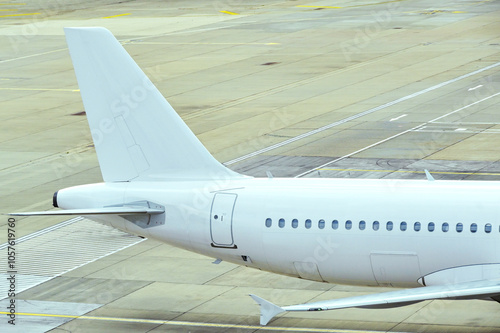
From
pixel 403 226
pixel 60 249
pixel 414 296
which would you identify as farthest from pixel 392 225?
pixel 60 249

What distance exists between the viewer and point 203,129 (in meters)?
59.5

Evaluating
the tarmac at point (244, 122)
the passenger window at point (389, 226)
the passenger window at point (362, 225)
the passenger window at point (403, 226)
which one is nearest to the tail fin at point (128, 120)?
the tarmac at point (244, 122)

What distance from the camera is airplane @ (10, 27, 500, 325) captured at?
2719cm

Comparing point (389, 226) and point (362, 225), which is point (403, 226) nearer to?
point (389, 226)

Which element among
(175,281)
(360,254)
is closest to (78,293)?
(175,281)

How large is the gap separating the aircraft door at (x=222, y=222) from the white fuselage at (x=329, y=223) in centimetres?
3

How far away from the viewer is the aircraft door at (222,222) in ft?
96.9

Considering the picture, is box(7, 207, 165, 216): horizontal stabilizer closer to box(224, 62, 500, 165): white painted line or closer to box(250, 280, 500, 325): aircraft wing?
box(250, 280, 500, 325): aircraft wing

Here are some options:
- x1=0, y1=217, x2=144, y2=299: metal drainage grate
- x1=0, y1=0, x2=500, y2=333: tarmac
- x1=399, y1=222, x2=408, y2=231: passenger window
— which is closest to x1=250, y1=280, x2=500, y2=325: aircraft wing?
x1=399, y1=222, x2=408, y2=231: passenger window

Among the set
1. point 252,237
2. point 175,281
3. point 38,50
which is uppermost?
point 38,50

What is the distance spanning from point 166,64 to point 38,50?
15664 mm

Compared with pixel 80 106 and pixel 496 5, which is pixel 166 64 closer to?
pixel 80 106

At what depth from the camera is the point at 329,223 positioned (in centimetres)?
2847

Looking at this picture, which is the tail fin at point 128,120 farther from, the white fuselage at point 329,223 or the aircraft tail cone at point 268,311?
the aircraft tail cone at point 268,311
